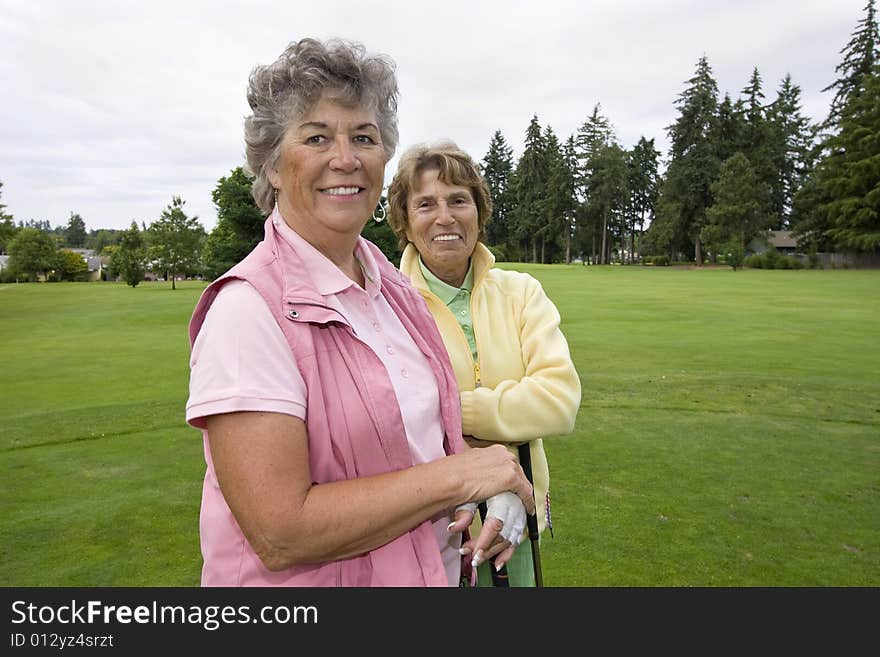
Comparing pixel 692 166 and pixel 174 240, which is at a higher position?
pixel 692 166

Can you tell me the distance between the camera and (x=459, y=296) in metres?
2.71

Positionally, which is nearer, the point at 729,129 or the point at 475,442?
the point at 475,442

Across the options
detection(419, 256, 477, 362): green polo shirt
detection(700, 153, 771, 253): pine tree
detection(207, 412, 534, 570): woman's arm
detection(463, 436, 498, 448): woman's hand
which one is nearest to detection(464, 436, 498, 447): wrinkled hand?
detection(463, 436, 498, 448): woman's hand

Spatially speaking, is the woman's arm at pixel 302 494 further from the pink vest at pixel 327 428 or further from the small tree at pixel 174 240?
the small tree at pixel 174 240

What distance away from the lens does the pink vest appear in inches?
51.7

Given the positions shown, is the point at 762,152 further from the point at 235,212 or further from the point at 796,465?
the point at 796,465

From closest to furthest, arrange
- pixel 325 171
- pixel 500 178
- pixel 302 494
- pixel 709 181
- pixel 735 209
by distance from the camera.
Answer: pixel 302 494
pixel 325 171
pixel 735 209
pixel 709 181
pixel 500 178

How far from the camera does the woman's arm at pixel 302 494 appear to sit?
121 centimetres

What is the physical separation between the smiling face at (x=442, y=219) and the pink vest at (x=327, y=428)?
47.8 inches

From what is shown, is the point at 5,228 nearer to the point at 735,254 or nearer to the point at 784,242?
the point at 735,254

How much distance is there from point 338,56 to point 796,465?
5208mm

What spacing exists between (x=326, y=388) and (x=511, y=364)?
1.34m

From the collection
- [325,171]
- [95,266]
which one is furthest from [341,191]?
[95,266]

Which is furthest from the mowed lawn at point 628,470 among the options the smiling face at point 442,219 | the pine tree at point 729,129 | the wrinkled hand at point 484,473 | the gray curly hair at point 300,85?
the pine tree at point 729,129
